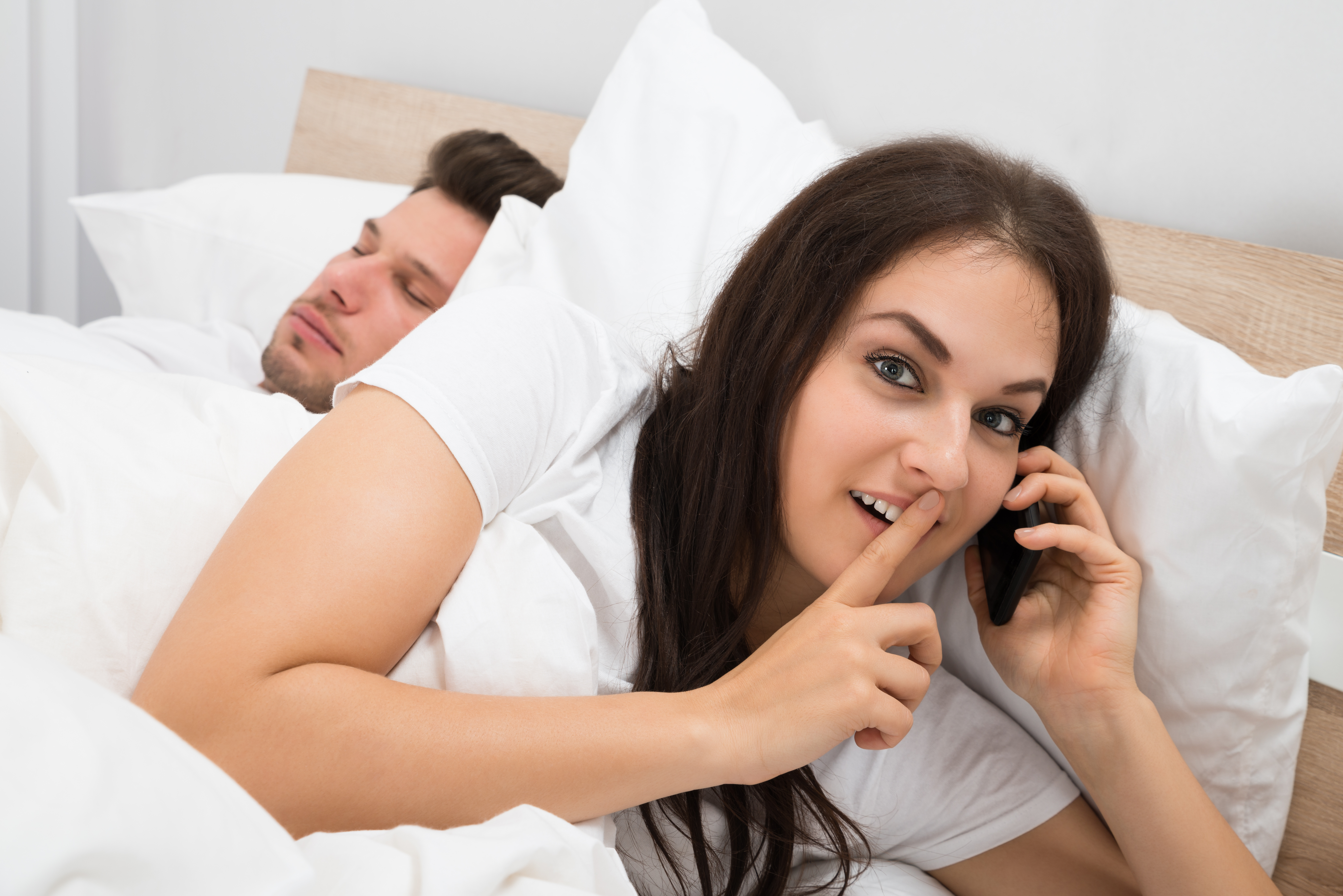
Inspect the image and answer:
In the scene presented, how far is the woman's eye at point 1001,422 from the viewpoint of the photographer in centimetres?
92

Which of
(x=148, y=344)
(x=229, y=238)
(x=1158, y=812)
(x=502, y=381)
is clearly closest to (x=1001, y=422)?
(x=1158, y=812)

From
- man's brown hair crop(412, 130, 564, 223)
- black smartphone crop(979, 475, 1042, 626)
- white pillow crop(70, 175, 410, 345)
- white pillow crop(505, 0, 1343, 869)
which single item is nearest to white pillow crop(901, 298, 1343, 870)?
white pillow crop(505, 0, 1343, 869)

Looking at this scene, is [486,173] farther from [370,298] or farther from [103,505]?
[103,505]

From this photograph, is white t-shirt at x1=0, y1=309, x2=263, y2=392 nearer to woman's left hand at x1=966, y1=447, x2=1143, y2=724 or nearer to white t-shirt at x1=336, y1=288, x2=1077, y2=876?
white t-shirt at x1=336, y1=288, x2=1077, y2=876

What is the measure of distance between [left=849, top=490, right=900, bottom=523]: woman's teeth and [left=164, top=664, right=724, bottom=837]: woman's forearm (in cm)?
28

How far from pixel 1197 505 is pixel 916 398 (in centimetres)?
30

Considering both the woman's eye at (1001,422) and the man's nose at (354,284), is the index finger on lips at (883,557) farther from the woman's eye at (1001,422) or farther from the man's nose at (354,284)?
the man's nose at (354,284)

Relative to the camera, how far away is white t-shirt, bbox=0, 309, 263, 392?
1.26 meters

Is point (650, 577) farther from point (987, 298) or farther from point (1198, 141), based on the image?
point (1198, 141)

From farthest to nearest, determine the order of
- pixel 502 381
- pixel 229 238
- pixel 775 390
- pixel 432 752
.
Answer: pixel 229 238 → pixel 775 390 → pixel 502 381 → pixel 432 752

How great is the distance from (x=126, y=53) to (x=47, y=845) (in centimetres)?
285

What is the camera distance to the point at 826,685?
0.74m

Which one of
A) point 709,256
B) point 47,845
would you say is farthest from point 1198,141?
point 47,845

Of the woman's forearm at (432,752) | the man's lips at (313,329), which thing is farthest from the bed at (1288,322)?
the man's lips at (313,329)
